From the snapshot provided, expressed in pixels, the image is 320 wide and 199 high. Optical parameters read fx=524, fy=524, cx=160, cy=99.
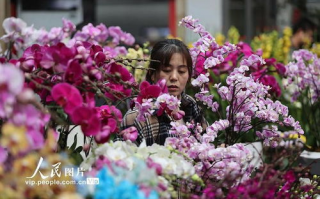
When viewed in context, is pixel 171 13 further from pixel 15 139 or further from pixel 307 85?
pixel 15 139

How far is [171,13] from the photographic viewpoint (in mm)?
5285

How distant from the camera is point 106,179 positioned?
0.77 m

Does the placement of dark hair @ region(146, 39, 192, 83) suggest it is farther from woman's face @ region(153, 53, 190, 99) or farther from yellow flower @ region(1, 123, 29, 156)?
yellow flower @ region(1, 123, 29, 156)

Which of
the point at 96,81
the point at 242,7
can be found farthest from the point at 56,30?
the point at 242,7

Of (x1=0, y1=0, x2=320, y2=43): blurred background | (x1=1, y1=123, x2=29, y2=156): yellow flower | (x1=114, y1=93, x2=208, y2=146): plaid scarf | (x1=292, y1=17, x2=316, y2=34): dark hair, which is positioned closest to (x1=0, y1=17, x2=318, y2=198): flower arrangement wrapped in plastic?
(x1=1, y1=123, x2=29, y2=156): yellow flower

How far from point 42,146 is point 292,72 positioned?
1486 mm

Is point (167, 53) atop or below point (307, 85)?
atop

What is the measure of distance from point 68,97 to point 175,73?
71cm

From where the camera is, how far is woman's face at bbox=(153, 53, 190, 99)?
61.5 inches

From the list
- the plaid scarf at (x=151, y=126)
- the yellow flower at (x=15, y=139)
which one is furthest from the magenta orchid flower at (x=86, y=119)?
the plaid scarf at (x=151, y=126)

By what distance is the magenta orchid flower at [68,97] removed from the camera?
88 cm

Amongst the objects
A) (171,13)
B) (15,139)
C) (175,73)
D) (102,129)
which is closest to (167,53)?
(175,73)

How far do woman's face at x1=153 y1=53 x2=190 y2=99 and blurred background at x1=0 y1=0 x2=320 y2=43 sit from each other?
7.94 feet

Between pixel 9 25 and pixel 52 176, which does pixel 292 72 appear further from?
pixel 52 176
